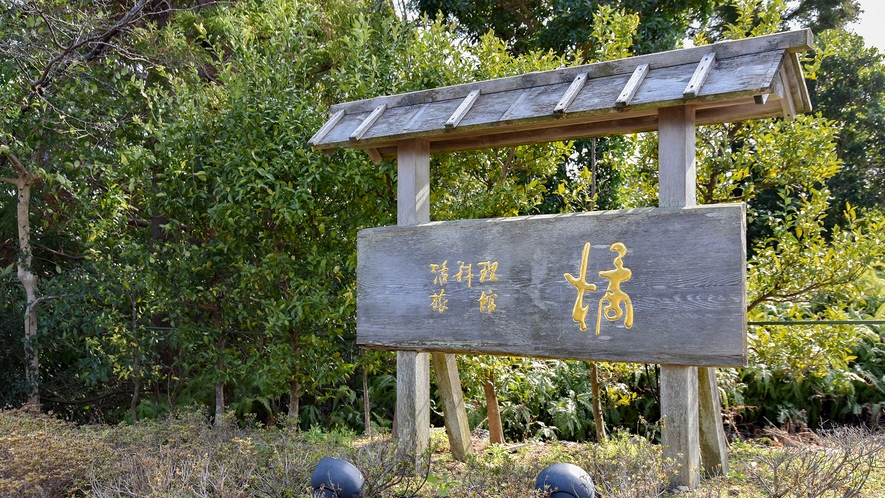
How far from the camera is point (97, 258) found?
6797 mm

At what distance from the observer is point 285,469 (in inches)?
155

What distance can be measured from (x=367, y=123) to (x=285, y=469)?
88.9 inches

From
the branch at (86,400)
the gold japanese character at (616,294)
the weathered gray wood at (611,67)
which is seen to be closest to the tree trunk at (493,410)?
the gold japanese character at (616,294)

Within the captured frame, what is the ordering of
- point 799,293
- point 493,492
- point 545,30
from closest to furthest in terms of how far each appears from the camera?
point 493,492, point 799,293, point 545,30

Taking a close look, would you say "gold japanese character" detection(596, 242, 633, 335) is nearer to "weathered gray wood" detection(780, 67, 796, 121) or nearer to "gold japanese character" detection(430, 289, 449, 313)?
"gold japanese character" detection(430, 289, 449, 313)

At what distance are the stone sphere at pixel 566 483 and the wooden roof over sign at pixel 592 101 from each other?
6.35 feet

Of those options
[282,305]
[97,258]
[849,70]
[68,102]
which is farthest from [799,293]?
[849,70]

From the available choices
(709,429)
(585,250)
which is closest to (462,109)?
(585,250)

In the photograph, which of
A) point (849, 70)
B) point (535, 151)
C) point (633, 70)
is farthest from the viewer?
point (849, 70)

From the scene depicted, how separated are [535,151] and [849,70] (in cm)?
864

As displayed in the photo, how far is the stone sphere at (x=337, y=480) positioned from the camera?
3797 millimetres

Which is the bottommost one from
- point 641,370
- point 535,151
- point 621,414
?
point 621,414

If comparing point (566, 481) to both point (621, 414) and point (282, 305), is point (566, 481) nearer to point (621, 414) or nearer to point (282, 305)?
point (282, 305)

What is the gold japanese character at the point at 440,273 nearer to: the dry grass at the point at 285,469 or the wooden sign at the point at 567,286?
the wooden sign at the point at 567,286
